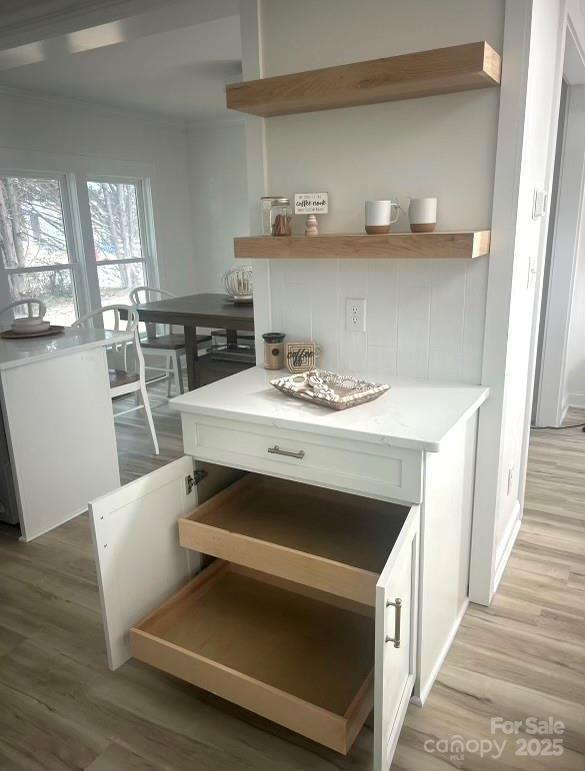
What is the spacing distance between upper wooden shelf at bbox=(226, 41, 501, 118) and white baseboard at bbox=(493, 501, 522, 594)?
1613 millimetres

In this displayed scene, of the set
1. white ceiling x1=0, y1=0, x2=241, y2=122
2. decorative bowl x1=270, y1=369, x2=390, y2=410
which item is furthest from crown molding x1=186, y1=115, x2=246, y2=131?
decorative bowl x1=270, y1=369, x2=390, y2=410

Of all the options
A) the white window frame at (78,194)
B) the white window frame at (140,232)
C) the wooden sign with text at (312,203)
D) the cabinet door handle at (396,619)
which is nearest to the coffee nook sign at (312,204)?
the wooden sign with text at (312,203)

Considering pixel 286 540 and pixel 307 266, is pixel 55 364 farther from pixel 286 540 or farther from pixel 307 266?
pixel 286 540

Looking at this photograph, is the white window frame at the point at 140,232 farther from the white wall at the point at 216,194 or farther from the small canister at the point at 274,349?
the small canister at the point at 274,349

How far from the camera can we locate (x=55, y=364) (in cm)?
260

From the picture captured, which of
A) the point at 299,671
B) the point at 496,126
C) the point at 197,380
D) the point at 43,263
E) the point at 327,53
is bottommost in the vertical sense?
the point at 299,671

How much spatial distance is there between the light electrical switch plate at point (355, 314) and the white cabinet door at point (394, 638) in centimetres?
76

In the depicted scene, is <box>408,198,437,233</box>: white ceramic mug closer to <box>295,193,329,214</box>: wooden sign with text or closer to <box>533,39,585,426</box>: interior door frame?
<box>295,193,329,214</box>: wooden sign with text

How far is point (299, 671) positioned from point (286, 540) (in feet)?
1.16

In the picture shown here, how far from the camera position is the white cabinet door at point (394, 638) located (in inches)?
46.6

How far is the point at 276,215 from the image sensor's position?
195 centimetres

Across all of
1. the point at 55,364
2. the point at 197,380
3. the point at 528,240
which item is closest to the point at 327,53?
the point at 528,240

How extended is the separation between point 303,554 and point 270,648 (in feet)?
1.11

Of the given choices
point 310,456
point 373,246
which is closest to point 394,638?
point 310,456
